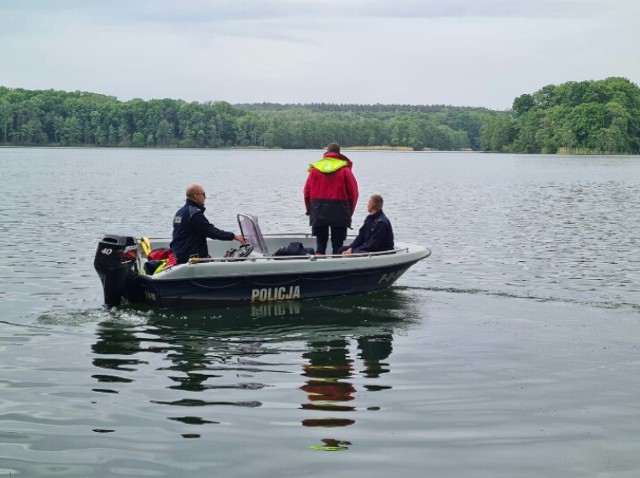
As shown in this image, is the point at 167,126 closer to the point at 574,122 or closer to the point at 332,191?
the point at 574,122

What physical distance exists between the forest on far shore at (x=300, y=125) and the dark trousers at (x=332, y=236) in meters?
118

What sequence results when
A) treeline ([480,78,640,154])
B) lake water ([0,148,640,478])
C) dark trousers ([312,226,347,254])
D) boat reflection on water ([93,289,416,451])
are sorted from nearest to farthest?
lake water ([0,148,640,478]), boat reflection on water ([93,289,416,451]), dark trousers ([312,226,347,254]), treeline ([480,78,640,154])

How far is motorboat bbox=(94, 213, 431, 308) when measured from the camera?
1080cm

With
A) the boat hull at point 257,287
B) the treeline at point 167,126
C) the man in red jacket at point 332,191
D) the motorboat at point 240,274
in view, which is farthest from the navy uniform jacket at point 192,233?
the treeline at point 167,126

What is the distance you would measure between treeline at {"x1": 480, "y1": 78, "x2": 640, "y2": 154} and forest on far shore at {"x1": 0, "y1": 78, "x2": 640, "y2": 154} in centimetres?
15

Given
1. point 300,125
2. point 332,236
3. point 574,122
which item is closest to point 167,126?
point 300,125

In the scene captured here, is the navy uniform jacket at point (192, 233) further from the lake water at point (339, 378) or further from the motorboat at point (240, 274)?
the lake water at point (339, 378)

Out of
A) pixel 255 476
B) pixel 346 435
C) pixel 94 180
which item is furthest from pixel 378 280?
pixel 94 180

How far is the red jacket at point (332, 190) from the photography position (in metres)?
12.3

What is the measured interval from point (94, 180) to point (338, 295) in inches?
1464

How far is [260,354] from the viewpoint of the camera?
9156 millimetres

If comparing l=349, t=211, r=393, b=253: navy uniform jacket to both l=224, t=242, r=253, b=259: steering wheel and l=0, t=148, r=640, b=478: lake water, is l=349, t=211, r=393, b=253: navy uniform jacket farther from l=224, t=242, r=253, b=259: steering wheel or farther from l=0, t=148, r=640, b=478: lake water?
l=224, t=242, r=253, b=259: steering wheel

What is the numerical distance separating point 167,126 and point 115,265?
155 meters

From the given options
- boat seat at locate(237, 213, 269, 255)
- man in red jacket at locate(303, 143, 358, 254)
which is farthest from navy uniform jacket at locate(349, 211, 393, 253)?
boat seat at locate(237, 213, 269, 255)
